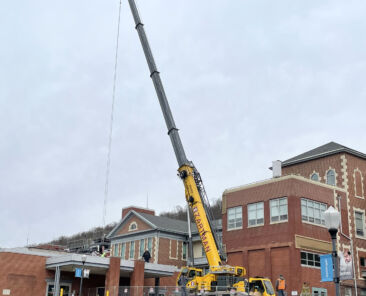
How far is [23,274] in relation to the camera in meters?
37.2

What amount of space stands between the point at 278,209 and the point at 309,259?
4.33 meters

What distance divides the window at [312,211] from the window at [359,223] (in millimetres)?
4469

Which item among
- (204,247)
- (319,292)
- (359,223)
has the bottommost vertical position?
(319,292)

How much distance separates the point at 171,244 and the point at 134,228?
5665 millimetres

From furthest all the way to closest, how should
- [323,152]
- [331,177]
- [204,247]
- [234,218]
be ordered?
[323,152]
[331,177]
[234,218]
[204,247]

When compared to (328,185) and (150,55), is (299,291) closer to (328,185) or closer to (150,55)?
(328,185)

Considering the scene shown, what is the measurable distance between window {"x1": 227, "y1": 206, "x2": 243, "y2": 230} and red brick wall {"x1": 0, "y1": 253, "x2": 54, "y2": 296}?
49.8 ft

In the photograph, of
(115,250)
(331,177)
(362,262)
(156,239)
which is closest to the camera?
(362,262)

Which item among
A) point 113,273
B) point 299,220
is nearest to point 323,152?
point 299,220

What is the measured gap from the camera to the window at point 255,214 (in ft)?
127

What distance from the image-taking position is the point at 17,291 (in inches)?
1436

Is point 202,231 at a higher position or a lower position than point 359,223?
lower

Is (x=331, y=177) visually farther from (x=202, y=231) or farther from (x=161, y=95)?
(x=161, y=95)

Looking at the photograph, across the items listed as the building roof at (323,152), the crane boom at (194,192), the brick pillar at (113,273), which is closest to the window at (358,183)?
the building roof at (323,152)
